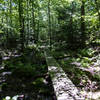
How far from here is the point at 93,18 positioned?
557 centimetres

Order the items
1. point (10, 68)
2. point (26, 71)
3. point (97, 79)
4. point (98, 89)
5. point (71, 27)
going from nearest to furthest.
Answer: point (98, 89) < point (97, 79) < point (26, 71) < point (10, 68) < point (71, 27)

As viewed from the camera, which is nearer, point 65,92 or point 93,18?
point 65,92

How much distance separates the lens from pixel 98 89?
518 cm

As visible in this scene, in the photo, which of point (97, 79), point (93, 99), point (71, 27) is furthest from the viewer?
point (71, 27)

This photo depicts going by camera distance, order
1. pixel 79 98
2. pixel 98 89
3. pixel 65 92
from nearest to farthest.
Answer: pixel 79 98 < pixel 65 92 < pixel 98 89

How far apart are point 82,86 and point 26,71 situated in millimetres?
3681

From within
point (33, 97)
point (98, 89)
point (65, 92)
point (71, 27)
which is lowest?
point (33, 97)

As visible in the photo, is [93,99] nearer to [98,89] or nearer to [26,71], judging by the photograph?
[98,89]

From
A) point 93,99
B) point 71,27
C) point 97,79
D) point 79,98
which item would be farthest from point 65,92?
point 71,27

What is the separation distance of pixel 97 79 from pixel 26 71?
4253 millimetres

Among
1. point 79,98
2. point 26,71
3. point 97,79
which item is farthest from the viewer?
point 26,71

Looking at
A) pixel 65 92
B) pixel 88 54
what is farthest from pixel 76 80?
pixel 88 54

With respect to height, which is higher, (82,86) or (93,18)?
(93,18)

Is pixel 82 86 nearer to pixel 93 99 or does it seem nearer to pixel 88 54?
pixel 93 99
